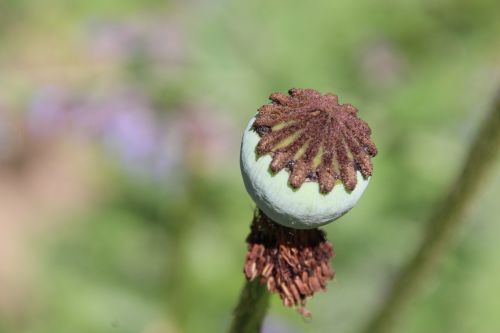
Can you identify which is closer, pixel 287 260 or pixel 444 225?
pixel 287 260

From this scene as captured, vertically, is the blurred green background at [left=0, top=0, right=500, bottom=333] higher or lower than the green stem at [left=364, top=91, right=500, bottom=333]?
higher

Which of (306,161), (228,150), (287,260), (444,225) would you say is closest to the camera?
(306,161)

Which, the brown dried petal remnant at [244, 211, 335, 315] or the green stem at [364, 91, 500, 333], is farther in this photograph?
the green stem at [364, 91, 500, 333]

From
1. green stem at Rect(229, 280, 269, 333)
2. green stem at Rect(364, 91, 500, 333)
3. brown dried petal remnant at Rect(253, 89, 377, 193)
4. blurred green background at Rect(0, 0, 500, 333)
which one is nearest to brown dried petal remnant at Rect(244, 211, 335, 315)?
green stem at Rect(229, 280, 269, 333)

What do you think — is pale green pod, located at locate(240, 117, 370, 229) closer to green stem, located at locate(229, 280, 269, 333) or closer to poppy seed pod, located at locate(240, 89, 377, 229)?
poppy seed pod, located at locate(240, 89, 377, 229)

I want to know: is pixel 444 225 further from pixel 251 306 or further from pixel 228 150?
pixel 228 150

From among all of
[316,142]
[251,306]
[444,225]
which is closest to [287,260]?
[251,306]

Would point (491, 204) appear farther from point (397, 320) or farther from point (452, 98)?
point (397, 320)
